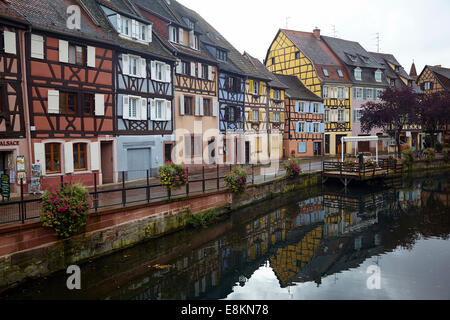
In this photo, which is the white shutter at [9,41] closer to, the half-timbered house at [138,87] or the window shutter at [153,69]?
the half-timbered house at [138,87]

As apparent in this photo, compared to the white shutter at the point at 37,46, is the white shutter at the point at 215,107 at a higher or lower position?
lower

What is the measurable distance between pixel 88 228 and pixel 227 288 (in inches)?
186

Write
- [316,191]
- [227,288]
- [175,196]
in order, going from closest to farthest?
1. [227,288]
2. [175,196]
3. [316,191]

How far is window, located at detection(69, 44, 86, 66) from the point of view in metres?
16.8

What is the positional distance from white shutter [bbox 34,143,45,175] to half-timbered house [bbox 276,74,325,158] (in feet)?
89.8

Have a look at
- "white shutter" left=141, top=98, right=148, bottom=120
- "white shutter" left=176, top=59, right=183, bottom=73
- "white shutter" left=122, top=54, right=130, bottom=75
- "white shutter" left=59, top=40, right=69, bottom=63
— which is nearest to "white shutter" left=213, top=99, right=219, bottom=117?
"white shutter" left=176, top=59, right=183, bottom=73

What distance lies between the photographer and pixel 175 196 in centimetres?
1512

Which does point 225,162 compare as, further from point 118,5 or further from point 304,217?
point 118,5

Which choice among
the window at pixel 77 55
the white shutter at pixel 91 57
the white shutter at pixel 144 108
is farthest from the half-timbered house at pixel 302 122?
the window at pixel 77 55

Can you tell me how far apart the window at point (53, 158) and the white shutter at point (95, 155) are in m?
1.61

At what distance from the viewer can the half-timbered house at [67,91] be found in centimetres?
1545

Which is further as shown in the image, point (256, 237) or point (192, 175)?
point (192, 175)

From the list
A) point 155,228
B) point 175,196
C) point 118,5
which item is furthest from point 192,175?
point 118,5

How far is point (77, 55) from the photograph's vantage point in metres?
17.0
